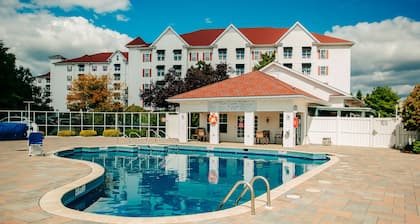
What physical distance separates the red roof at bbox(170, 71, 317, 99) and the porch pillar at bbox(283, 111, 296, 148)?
134 cm

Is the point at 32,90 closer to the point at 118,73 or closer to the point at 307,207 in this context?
the point at 118,73

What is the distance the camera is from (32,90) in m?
40.6

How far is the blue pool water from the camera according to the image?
298 inches

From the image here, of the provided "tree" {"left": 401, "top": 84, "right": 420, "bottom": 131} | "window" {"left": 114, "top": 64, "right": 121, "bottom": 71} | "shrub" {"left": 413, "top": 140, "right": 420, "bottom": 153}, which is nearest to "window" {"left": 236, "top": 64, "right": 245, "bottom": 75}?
"window" {"left": 114, "top": 64, "right": 121, "bottom": 71}

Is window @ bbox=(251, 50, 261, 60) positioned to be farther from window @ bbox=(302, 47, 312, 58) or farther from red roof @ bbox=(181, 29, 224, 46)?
red roof @ bbox=(181, 29, 224, 46)

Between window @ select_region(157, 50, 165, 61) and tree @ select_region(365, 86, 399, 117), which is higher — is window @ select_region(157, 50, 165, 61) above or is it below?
above

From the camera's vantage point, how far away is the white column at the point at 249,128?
18984 mm

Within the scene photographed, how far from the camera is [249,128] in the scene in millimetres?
19141

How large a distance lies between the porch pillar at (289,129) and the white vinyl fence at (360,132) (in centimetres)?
297

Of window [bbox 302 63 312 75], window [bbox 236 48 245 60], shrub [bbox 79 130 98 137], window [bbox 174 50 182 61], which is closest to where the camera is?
shrub [bbox 79 130 98 137]

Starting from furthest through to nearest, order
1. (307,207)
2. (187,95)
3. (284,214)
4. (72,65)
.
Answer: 1. (72,65)
2. (187,95)
3. (307,207)
4. (284,214)

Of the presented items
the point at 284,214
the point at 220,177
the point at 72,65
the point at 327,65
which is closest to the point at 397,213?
the point at 284,214

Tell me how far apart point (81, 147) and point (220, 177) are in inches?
396

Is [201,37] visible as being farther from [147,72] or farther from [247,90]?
[247,90]
